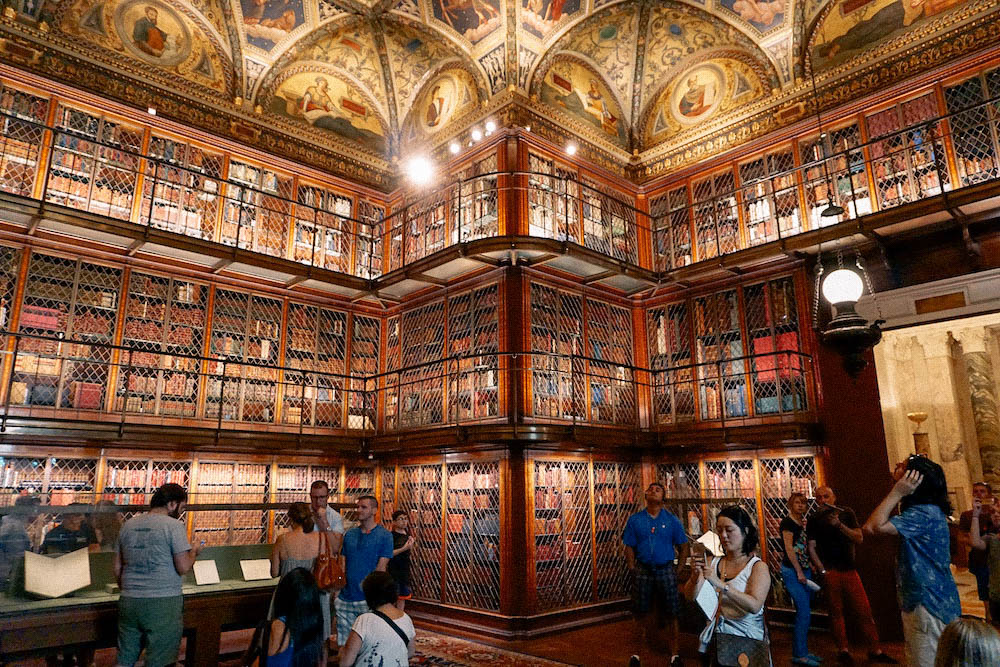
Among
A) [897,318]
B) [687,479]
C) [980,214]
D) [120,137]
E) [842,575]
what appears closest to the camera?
[842,575]

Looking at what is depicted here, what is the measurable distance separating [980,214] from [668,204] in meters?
4.04

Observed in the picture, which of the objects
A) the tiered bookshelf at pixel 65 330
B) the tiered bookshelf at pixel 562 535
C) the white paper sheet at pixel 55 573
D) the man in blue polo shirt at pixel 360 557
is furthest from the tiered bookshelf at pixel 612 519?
the tiered bookshelf at pixel 65 330

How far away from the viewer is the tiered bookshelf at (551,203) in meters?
9.06

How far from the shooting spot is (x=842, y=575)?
5.62 metres

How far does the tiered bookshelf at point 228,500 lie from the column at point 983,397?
11.6 meters

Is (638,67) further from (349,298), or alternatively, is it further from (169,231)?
(169,231)

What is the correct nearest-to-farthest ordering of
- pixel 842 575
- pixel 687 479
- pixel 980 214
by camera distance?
pixel 842 575 → pixel 980 214 → pixel 687 479

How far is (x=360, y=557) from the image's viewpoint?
4535 mm

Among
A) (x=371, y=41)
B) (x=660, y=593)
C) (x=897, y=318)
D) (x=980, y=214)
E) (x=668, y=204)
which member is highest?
(x=371, y=41)

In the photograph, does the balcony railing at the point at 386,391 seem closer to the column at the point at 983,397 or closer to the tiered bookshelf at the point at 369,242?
the tiered bookshelf at the point at 369,242

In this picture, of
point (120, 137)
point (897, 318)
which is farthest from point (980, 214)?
point (120, 137)

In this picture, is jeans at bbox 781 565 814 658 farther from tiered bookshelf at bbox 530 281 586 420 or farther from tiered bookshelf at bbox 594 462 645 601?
tiered bookshelf at bbox 530 281 586 420

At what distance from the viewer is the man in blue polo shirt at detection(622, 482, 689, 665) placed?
19.4 ft

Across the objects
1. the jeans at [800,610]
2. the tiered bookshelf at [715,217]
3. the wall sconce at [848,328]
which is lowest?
the jeans at [800,610]
